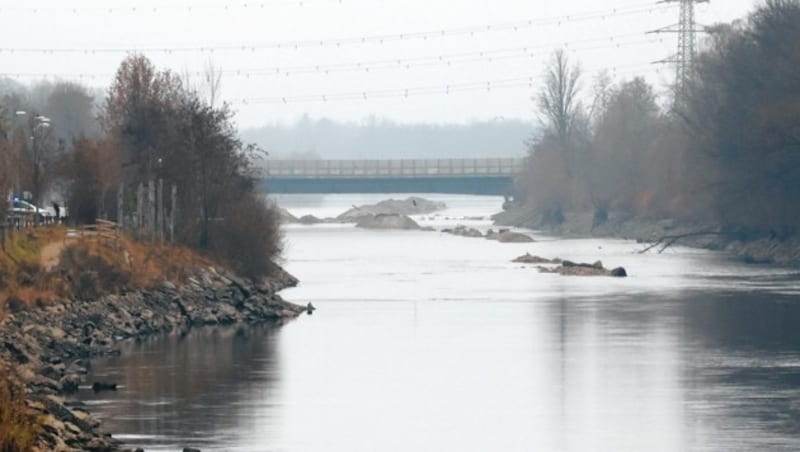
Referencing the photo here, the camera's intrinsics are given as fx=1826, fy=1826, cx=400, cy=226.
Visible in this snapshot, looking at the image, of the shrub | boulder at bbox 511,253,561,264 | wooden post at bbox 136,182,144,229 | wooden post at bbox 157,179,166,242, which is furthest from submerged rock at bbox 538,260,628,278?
wooden post at bbox 136,182,144,229

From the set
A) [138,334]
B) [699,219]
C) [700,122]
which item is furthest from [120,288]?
[699,219]

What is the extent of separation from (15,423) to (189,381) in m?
18.8

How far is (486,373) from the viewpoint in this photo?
171 ft

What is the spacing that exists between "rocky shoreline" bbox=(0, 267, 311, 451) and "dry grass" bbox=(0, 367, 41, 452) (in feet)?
2.29

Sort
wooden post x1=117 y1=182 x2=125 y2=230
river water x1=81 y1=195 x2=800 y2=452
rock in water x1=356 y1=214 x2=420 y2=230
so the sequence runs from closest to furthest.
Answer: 1. river water x1=81 y1=195 x2=800 y2=452
2. wooden post x1=117 y1=182 x2=125 y2=230
3. rock in water x1=356 y1=214 x2=420 y2=230

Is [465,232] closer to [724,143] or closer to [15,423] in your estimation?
[724,143]

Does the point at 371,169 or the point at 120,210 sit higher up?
the point at 371,169

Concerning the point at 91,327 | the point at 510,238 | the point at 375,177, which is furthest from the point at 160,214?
the point at 375,177

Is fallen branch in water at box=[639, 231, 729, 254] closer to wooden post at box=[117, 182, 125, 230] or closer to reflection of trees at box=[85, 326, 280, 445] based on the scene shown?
wooden post at box=[117, 182, 125, 230]

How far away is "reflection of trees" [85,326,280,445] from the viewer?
139ft

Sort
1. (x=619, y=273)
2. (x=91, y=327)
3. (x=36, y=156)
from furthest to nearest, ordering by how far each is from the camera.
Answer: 1. (x=619, y=273)
2. (x=36, y=156)
3. (x=91, y=327)

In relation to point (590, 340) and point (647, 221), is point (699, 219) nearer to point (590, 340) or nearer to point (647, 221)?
point (647, 221)

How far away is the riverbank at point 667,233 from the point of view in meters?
105

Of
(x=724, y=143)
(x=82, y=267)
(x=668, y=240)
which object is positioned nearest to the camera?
(x=82, y=267)
